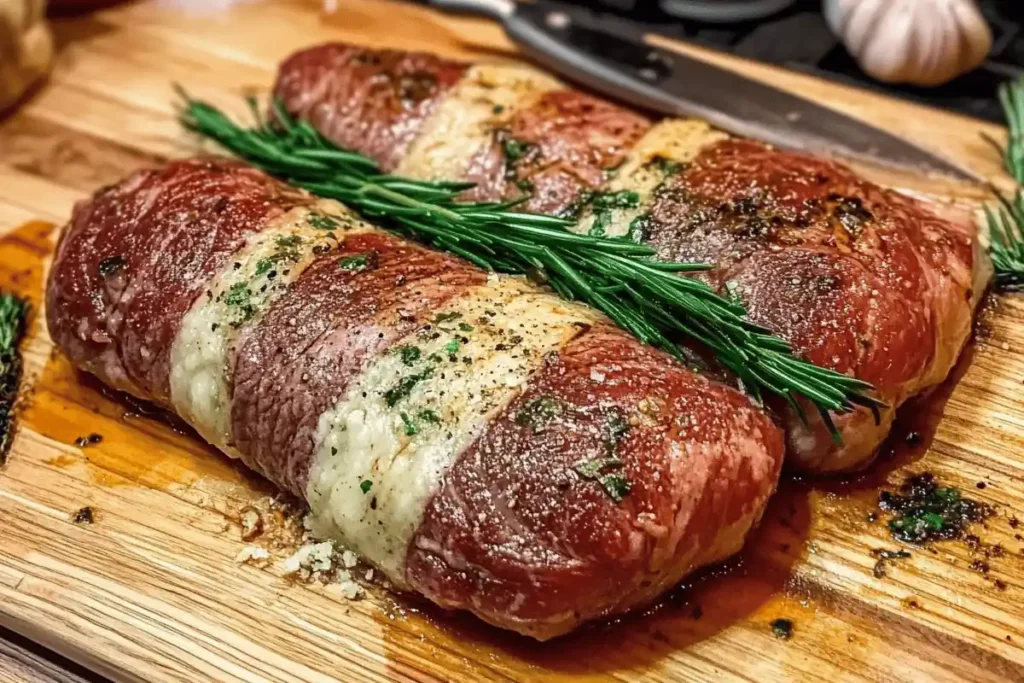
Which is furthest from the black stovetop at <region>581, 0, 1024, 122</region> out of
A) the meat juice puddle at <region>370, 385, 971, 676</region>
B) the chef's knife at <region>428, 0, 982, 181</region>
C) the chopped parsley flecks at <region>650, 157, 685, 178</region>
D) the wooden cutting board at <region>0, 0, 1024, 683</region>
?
the meat juice puddle at <region>370, 385, 971, 676</region>

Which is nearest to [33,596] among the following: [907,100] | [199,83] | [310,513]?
[310,513]

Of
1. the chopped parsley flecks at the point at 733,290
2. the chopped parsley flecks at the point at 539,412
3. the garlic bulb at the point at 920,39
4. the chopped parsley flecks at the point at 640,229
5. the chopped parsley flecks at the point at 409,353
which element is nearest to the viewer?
the chopped parsley flecks at the point at 539,412

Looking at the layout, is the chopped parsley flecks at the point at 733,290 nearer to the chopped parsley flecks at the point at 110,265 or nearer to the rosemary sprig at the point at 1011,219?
the rosemary sprig at the point at 1011,219

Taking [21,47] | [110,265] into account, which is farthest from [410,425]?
[21,47]

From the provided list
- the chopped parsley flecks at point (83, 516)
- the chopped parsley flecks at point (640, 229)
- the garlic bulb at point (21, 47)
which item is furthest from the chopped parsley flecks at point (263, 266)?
the garlic bulb at point (21, 47)

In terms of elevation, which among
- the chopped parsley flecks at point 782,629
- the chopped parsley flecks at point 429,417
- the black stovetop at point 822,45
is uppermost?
the black stovetop at point 822,45

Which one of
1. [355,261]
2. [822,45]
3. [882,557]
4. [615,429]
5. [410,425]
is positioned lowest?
[882,557]

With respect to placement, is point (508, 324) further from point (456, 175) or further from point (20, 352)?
point (20, 352)

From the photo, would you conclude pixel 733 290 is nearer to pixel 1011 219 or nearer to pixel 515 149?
pixel 515 149
